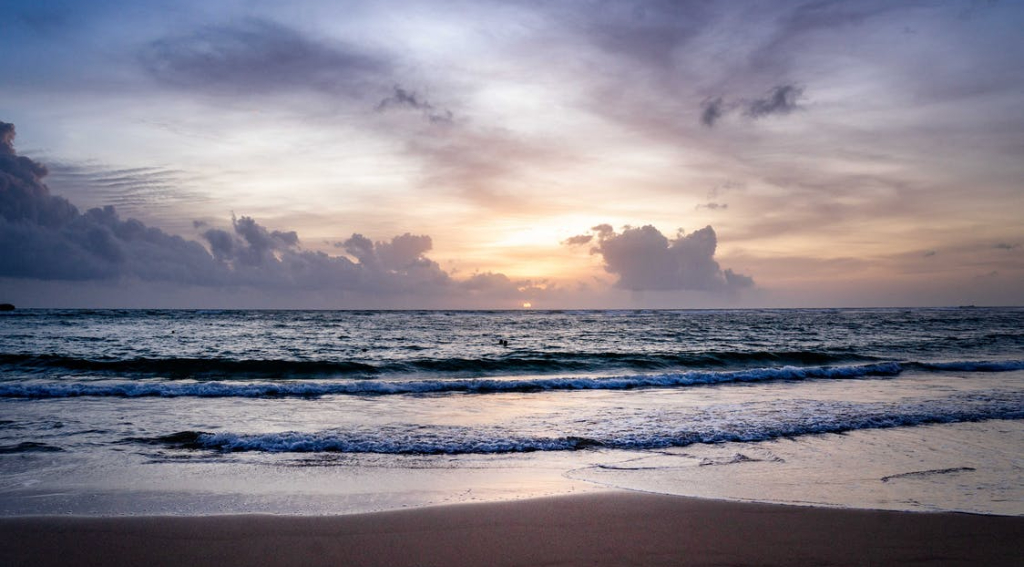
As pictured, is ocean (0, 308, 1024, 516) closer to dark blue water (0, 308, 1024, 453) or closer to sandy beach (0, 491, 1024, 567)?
dark blue water (0, 308, 1024, 453)

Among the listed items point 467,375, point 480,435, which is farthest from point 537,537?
point 467,375

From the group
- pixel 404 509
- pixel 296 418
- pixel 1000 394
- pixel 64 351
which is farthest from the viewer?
pixel 64 351

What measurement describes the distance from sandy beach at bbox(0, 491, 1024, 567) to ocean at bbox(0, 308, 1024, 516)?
0.44 m

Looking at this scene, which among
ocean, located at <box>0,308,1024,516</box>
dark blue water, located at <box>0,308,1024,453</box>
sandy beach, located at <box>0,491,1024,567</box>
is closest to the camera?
sandy beach, located at <box>0,491,1024,567</box>

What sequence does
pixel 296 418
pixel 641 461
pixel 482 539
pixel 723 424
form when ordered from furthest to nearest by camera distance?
→ pixel 296 418
pixel 723 424
pixel 641 461
pixel 482 539

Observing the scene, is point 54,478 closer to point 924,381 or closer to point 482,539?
point 482,539

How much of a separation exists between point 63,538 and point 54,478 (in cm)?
268

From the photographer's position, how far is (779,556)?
16.5ft

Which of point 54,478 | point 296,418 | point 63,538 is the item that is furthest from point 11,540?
point 296,418

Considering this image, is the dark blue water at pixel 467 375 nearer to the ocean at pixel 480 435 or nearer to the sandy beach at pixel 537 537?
the ocean at pixel 480 435

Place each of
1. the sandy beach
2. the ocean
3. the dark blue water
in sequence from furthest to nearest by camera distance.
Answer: the dark blue water → the ocean → the sandy beach

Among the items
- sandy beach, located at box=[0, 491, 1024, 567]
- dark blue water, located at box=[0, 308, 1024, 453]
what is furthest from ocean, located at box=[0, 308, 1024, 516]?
sandy beach, located at box=[0, 491, 1024, 567]

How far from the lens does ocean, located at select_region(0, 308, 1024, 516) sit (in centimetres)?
696

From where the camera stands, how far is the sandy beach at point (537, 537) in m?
5.00
